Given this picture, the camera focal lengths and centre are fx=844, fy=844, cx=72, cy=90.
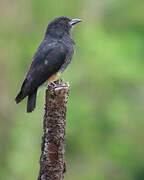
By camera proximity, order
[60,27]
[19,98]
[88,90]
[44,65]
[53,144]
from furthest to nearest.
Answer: [88,90], [60,27], [44,65], [19,98], [53,144]

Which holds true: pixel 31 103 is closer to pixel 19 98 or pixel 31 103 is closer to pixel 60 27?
pixel 19 98

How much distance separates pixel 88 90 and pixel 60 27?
4586 mm

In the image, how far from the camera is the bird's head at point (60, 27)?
916 cm

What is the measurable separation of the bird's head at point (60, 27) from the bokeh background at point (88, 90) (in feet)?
10.4

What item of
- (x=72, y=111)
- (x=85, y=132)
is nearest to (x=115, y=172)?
(x=85, y=132)

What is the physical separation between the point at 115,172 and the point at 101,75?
83.7 inches

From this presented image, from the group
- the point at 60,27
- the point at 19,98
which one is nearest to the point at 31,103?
the point at 19,98

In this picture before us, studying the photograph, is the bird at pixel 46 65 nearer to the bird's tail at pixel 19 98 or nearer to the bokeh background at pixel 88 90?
the bird's tail at pixel 19 98

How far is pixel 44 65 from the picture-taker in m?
8.56

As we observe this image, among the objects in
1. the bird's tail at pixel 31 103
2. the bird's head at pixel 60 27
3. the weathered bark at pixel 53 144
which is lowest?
the weathered bark at pixel 53 144

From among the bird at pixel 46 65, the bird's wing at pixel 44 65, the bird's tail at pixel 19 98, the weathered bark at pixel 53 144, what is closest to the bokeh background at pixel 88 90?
the bird at pixel 46 65

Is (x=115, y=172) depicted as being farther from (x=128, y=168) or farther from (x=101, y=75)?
(x=101, y=75)

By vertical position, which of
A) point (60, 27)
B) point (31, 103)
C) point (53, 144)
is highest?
point (60, 27)

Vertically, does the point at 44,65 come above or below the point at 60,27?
below
